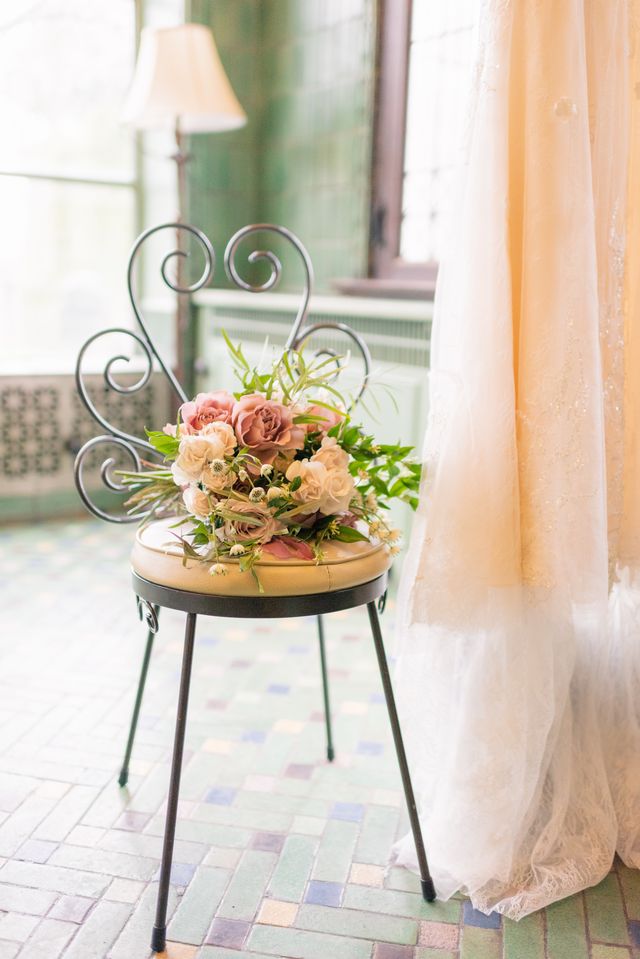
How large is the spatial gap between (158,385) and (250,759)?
241cm

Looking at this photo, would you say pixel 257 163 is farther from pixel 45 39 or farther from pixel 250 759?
pixel 250 759

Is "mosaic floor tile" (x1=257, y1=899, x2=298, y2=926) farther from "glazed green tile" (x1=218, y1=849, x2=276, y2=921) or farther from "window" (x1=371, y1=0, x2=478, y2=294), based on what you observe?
"window" (x1=371, y1=0, x2=478, y2=294)

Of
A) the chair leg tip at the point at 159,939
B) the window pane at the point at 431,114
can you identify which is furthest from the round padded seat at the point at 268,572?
the window pane at the point at 431,114

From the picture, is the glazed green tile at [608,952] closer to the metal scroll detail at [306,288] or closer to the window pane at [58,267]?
the metal scroll detail at [306,288]

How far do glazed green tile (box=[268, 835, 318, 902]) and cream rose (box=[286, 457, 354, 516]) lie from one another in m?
0.67

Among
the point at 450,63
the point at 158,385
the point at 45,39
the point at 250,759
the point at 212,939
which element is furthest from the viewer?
the point at 158,385

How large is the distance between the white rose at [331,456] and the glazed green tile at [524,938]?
31.0 inches

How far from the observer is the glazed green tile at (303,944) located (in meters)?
1.41

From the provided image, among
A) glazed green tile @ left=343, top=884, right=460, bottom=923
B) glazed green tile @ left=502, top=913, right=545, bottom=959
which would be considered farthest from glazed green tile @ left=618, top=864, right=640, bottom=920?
glazed green tile @ left=343, top=884, right=460, bottom=923

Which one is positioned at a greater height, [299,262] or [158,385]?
[299,262]

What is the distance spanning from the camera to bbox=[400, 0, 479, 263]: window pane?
323 cm

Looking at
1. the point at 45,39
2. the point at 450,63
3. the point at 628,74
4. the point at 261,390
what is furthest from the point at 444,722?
the point at 45,39

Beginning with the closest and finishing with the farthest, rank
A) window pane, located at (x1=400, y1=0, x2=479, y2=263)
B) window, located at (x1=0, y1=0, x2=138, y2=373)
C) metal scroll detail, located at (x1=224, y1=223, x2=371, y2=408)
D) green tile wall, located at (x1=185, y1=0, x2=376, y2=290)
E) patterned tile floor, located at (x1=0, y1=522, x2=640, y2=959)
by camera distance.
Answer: patterned tile floor, located at (x1=0, y1=522, x2=640, y2=959), metal scroll detail, located at (x1=224, y1=223, x2=371, y2=408), window pane, located at (x1=400, y1=0, x2=479, y2=263), green tile wall, located at (x1=185, y1=0, x2=376, y2=290), window, located at (x1=0, y1=0, x2=138, y2=373)

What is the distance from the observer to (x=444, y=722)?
1638 millimetres
